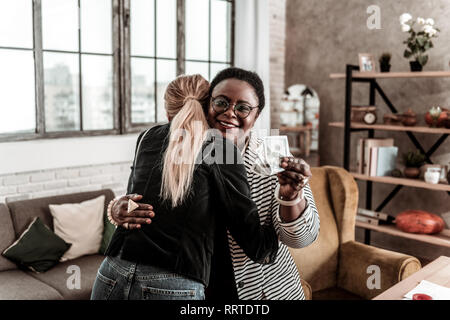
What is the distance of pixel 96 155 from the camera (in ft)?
11.4

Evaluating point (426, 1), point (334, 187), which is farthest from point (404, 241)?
point (426, 1)

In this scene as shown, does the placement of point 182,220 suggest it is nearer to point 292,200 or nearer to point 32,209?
point 292,200

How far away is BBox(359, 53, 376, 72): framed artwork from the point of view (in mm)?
3800

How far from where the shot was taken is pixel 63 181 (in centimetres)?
334

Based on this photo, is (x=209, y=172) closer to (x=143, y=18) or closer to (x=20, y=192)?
(x=20, y=192)

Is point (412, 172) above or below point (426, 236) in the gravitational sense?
above

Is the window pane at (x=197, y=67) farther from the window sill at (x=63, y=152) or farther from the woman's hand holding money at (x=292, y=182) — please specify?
the woman's hand holding money at (x=292, y=182)

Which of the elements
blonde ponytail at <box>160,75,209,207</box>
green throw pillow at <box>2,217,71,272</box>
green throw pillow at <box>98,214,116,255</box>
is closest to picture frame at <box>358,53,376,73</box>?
green throw pillow at <box>98,214,116,255</box>

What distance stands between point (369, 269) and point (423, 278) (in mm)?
649

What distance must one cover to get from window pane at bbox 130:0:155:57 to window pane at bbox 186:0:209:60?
412 millimetres

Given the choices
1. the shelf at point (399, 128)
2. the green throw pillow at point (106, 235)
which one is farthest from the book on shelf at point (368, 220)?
the green throw pillow at point (106, 235)

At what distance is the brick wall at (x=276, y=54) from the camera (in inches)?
191

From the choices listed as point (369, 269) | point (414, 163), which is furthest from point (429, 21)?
point (369, 269)

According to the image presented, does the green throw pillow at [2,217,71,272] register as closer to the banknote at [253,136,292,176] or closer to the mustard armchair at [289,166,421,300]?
the mustard armchair at [289,166,421,300]
